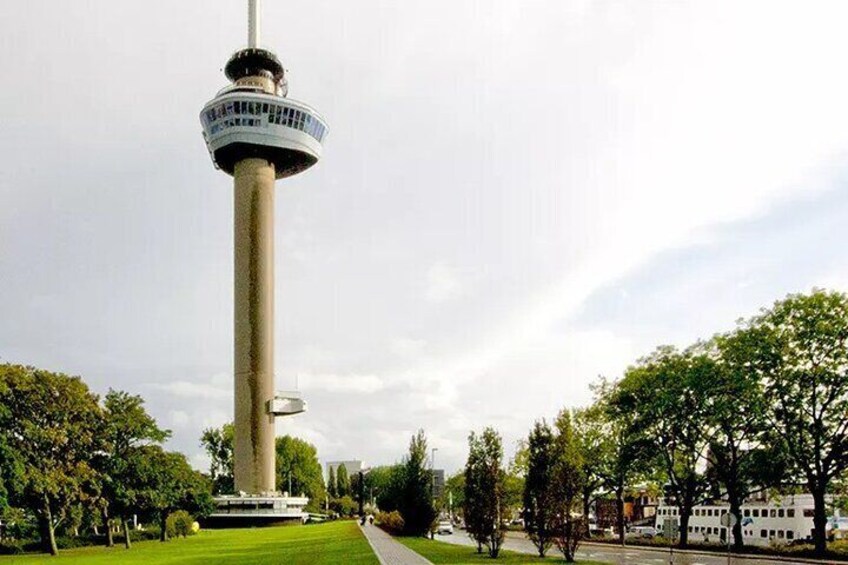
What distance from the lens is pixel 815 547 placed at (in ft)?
155

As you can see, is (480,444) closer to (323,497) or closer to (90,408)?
(90,408)

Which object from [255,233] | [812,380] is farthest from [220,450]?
[812,380]

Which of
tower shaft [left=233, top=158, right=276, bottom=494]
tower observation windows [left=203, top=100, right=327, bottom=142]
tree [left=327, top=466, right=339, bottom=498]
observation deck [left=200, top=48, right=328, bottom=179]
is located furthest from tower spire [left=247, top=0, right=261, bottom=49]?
tree [left=327, top=466, right=339, bottom=498]

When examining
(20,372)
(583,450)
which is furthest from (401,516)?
(20,372)

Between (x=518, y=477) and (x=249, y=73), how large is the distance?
222 ft

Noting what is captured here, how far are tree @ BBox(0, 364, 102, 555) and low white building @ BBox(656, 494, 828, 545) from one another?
165ft

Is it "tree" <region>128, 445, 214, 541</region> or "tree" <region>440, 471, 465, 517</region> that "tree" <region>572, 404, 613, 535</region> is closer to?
"tree" <region>128, 445, 214, 541</region>

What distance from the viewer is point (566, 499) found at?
140 feet

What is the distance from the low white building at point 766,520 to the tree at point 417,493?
24494 millimetres

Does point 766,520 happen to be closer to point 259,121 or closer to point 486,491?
point 486,491

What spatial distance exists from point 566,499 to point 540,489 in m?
1.61

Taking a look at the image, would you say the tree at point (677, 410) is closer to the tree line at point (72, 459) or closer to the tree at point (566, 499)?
the tree at point (566, 499)

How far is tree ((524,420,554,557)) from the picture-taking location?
140 ft

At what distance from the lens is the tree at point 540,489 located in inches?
1686
